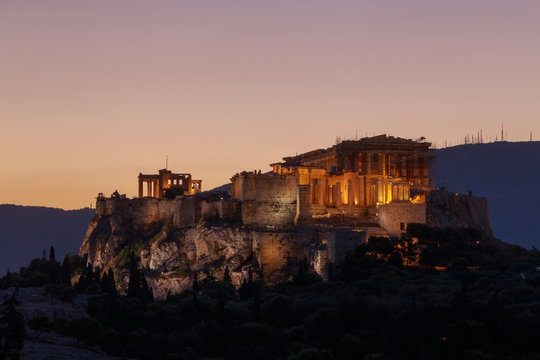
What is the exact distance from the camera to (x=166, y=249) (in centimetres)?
8206

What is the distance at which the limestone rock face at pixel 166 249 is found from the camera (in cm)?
7519

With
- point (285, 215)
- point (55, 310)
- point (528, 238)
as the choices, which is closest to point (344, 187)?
→ point (285, 215)

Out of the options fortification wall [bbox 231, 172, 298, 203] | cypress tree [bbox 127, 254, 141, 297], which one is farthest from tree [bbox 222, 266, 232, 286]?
fortification wall [bbox 231, 172, 298, 203]

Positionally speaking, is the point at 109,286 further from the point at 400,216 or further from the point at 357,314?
the point at 400,216

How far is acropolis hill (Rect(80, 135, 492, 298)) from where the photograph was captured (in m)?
71.7

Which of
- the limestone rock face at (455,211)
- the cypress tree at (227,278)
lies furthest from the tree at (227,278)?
the limestone rock face at (455,211)

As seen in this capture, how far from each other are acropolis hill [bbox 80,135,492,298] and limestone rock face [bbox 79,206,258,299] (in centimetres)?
12

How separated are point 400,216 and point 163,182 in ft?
126

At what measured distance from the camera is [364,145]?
300 feet

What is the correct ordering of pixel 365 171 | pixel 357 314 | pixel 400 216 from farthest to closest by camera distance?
1. pixel 365 171
2. pixel 400 216
3. pixel 357 314

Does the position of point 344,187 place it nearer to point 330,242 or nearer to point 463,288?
point 330,242

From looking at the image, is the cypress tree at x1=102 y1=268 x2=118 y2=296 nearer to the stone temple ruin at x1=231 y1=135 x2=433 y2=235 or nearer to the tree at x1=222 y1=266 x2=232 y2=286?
the tree at x1=222 y1=266 x2=232 y2=286

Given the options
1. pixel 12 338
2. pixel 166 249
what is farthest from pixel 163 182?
pixel 12 338

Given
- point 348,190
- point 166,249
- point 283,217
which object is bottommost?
point 166,249
